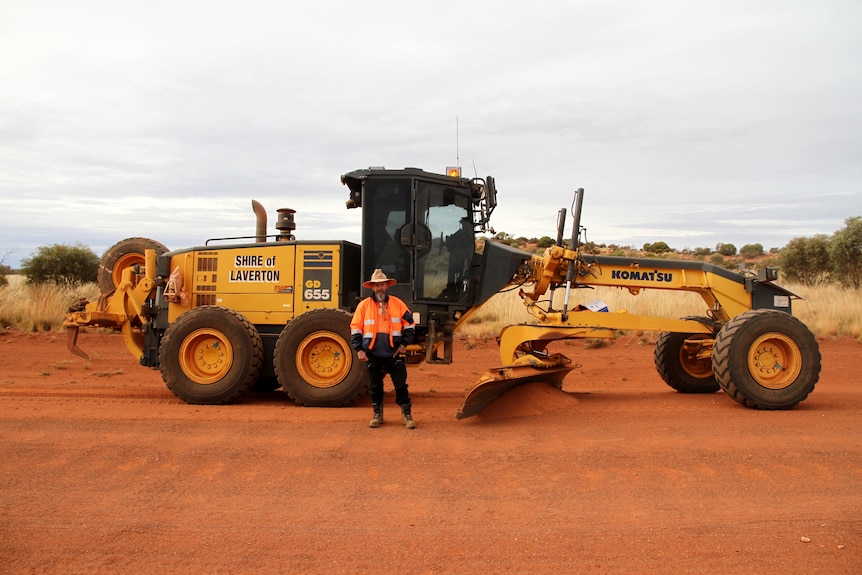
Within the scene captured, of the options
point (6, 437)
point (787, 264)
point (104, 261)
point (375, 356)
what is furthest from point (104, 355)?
point (787, 264)

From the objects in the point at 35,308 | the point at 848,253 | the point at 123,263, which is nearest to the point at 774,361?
the point at 123,263

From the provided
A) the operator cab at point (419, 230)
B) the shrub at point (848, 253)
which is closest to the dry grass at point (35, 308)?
the operator cab at point (419, 230)

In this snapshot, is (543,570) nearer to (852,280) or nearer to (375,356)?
(375,356)

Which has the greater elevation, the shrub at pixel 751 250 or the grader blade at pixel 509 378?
the shrub at pixel 751 250

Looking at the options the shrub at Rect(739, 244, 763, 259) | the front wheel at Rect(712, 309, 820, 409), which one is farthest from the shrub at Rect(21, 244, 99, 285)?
the shrub at Rect(739, 244, 763, 259)

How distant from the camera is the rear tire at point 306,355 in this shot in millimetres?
8516

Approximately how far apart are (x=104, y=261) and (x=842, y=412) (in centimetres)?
1019

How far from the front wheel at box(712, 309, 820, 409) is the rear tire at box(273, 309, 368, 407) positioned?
437 cm

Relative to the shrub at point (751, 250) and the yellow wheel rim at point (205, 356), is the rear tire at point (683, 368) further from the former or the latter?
the shrub at point (751, 250)

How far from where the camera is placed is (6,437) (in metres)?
6.61

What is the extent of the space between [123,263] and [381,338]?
5156 mm

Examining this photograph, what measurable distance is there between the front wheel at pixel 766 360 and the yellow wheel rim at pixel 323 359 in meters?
4.55

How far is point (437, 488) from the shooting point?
17.3ft

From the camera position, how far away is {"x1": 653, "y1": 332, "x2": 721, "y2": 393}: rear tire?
973cm
